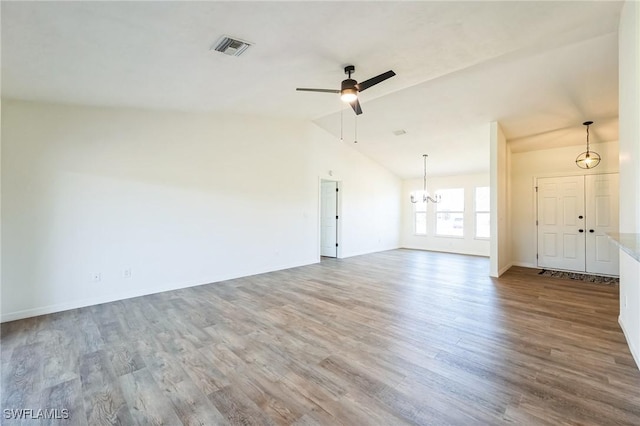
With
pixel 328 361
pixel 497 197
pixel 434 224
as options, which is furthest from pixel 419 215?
pixel 328 361

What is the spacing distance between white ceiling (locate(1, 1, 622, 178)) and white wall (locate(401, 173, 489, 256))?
3.35 m

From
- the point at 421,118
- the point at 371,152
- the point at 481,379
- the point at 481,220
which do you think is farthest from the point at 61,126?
the point at 481,220

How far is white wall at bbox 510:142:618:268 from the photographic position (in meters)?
6.16

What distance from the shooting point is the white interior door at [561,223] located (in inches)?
236

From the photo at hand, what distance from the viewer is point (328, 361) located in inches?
95.2

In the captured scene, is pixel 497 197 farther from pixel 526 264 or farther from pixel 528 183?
pixel 526 264

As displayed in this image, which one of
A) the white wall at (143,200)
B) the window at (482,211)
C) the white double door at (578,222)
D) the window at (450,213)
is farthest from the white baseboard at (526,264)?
the white wall at (143,200)

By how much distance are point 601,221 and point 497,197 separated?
2.33 metres

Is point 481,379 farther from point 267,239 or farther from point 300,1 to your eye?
point 267,239

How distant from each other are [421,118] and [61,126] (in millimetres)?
5831

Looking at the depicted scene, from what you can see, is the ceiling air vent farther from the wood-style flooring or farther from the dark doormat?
the dark doormat

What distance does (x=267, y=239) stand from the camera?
19.5 ft

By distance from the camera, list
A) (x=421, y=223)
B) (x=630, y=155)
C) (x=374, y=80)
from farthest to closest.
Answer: (x=421, y=223)
(x=374, y=80)
(x=630, y=155)

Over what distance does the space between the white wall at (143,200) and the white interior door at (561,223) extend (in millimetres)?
5277
